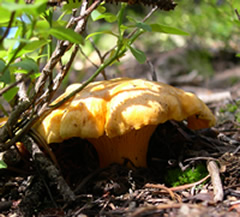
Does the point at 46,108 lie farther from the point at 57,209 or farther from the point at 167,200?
the point at 167,200

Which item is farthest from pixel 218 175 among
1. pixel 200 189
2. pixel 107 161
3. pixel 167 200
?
pixel 107 161

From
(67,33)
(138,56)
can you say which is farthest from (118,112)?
(67,33)

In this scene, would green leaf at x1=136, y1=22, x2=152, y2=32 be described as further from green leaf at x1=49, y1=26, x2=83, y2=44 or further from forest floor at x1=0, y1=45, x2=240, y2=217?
forest floor at x1=0, y1=45, x2=240, y2=217

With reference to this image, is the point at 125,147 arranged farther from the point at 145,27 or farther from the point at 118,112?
the point at 145,27

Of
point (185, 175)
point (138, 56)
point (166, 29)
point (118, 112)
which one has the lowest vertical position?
point (185, 175)

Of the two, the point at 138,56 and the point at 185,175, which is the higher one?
the point at 138,56

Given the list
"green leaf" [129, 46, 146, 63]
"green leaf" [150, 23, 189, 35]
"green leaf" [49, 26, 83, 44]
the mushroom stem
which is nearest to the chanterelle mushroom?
the mushroom stem

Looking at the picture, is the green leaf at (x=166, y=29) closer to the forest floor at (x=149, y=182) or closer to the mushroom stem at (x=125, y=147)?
the mushroom stem at (x=125, y=147)
